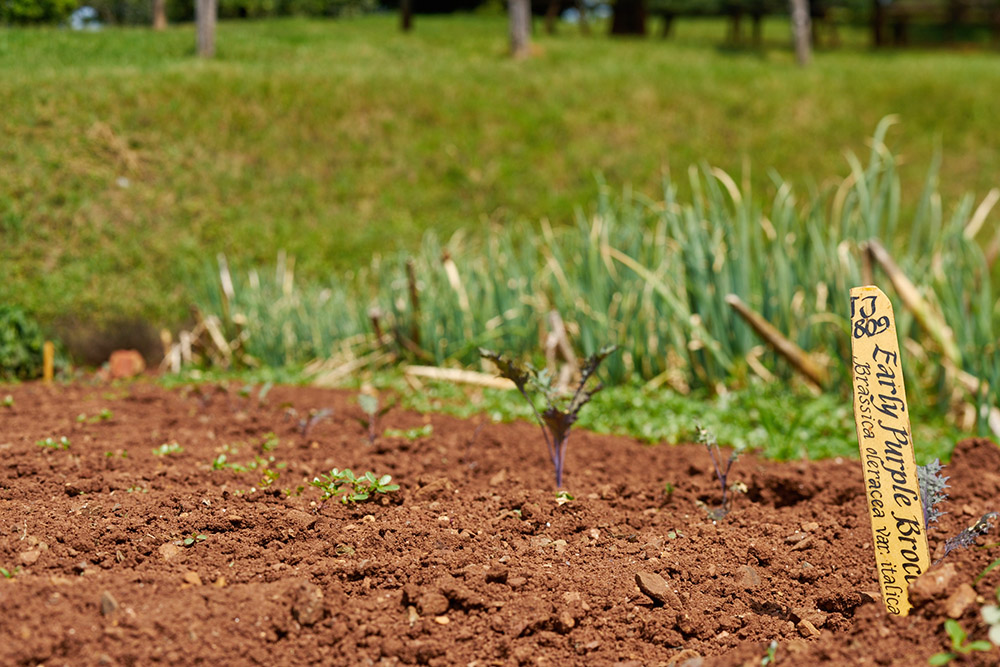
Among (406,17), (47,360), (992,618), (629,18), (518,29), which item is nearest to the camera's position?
(992,618)

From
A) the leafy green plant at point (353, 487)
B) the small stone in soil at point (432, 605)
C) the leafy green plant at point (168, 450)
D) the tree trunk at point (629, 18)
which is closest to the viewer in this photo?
the small stone in soil at point (432, 605)

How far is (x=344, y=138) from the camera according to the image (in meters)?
6.95

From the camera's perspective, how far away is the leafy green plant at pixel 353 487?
2055 mm

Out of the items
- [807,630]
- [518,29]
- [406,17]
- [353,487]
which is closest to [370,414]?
[353,487]

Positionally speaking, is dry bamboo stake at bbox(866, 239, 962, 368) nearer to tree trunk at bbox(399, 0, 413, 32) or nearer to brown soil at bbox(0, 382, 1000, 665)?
brown soil at bbox(0, 382, 1000, 665)

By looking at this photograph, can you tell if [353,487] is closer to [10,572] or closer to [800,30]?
[10,572]

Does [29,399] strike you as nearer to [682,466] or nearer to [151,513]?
[151,513]

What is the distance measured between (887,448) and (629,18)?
16173 millimetres

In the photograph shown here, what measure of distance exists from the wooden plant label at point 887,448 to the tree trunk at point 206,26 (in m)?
6.12

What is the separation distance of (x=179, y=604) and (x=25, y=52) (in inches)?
200

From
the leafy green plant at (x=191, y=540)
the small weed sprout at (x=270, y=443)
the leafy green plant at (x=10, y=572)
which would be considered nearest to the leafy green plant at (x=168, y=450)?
the small weed sprout at (x=270, y=443)

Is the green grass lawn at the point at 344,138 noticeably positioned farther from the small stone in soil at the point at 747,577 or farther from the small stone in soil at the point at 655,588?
the small stone in soil at the point at 655,588

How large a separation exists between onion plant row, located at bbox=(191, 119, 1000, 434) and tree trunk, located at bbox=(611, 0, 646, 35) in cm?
1290

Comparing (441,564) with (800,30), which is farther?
(800,30)
